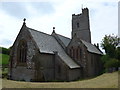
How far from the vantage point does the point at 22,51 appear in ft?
94.1

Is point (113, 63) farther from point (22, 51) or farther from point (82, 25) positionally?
point (82, 25)

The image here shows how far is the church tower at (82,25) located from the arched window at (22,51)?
25150mm

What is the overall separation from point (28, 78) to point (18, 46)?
296 inches

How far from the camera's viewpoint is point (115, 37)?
3550 centimetres

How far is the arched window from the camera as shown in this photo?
2811 cm

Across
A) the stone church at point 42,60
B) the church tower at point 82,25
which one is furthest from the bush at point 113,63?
the church tower at point 82,25

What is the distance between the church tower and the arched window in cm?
2515

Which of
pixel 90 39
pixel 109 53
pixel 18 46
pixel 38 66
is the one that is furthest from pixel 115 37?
pixel 18 46

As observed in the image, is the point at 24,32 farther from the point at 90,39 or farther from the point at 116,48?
the point at 90,39

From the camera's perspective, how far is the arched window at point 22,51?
28.1 metres

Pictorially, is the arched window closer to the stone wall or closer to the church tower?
the stone wall

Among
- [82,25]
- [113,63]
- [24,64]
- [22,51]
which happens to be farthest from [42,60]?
[82,25]

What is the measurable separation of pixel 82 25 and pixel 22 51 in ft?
93.2

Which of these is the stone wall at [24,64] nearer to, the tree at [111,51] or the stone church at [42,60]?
the stone church at [42,60]
